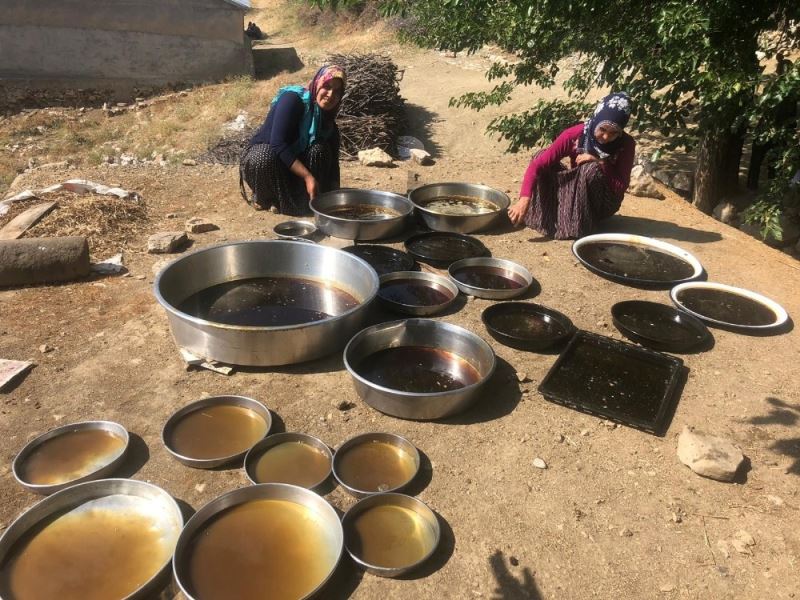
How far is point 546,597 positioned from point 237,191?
4.75 meters

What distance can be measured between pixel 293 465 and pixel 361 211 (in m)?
2.97

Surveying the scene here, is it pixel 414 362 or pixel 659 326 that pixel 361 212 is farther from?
pixel 659 326

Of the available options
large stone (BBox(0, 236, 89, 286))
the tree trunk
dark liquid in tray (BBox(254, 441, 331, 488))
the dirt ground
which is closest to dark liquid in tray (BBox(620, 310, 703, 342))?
the dirt ground

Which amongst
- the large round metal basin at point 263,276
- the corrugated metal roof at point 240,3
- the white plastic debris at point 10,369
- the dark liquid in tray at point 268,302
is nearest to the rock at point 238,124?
the corrugated metal roof at point 240,3

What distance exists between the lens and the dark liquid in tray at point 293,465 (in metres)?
2.23

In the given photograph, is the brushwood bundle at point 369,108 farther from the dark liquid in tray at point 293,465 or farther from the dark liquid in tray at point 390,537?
the dark liquid in tray at point 390,537

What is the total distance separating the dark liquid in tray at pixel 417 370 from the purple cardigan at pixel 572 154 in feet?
6.53

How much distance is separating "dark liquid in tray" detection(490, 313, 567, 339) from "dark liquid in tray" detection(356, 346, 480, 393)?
48cm

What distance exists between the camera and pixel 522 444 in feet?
8.41

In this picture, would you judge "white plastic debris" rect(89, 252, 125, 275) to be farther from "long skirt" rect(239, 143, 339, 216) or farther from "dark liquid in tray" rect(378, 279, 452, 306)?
"dark liquid in tray" rect(378, 279, 452, 306)

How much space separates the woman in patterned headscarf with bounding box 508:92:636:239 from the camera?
170 inches

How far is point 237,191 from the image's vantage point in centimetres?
557

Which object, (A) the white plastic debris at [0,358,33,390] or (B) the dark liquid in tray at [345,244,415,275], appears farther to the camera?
(B) the dark liquid in tray at [345,244,415,275]

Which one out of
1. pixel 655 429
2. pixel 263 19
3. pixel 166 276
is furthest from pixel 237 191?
pixel 263 19
